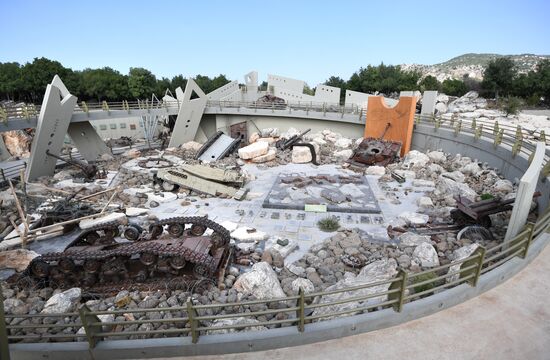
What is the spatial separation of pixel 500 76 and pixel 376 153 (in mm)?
29050

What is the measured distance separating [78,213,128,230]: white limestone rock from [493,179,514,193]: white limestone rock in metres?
13.2

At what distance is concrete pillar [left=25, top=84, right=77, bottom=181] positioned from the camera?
45.1 feet

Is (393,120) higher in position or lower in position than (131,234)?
higher

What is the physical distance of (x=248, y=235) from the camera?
29.5 ft

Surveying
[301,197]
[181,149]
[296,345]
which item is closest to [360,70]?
[181,149]

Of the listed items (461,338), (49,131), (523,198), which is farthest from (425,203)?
(49,131)

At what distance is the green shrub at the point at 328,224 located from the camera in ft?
31.1

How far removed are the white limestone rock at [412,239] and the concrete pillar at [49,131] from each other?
15798mm

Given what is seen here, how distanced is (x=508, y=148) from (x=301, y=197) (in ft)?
29.0

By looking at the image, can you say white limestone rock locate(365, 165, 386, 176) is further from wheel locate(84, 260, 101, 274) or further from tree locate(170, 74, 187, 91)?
tree locate(170, 74, 187, 91)

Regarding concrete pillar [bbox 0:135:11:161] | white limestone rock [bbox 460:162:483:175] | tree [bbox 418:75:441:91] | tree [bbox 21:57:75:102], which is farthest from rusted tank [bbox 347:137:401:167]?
tree [bbox 21:57:75:102]

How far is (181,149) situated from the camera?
21.3 m

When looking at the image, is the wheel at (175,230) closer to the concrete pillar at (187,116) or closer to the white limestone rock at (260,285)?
the white limestone rock at (260,285)

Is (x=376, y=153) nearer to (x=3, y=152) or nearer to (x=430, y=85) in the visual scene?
(x=3, y=152)
